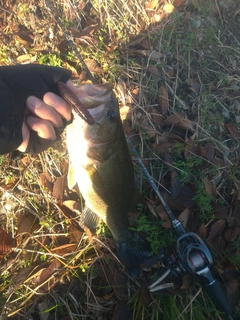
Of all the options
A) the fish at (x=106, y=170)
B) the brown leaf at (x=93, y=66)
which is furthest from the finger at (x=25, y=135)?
the brown leaf at (x=93, y=66)

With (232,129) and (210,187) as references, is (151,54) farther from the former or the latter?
(210,187)

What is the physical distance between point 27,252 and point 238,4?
3826 mm

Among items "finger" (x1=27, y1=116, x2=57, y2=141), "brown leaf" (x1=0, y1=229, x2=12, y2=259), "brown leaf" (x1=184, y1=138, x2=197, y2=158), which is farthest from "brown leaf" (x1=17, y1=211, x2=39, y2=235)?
"brown leaf" (x1=184, y1=138, x2=197, y2=158)

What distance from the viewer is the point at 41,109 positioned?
2.07 m

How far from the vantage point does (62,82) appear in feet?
7.06

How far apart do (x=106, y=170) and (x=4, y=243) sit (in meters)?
1.26

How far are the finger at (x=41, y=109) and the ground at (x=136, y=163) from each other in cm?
92

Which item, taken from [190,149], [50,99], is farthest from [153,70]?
[50,99]

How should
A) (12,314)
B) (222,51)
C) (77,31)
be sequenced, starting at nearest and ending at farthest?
1. (12,314)
2. (77,31)
3. (222,51)

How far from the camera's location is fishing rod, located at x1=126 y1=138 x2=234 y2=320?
2.58 m

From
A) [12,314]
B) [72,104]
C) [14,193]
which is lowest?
[12,314]

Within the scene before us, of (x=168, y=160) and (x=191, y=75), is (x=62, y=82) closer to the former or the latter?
(x=168, y=160)

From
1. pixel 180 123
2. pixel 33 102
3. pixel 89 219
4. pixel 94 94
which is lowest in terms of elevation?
pixel 180 123

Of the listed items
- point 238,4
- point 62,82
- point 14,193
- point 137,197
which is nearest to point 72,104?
point 62,82
